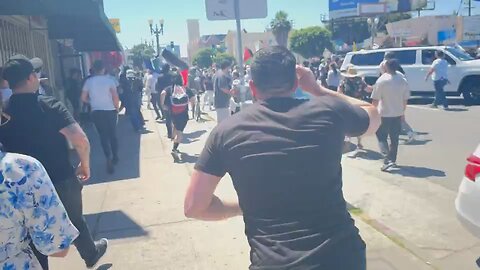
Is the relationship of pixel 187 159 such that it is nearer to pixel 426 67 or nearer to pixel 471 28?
pixel 426 67

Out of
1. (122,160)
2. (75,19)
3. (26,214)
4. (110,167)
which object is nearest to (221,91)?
(122,160)

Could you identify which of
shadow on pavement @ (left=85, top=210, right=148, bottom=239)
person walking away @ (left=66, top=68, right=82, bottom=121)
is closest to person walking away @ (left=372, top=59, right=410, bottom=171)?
shadow on pavement @ (left=85, top=210, right=148, bottom=239)

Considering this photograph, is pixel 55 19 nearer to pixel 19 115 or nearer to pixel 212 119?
pixel 212 119

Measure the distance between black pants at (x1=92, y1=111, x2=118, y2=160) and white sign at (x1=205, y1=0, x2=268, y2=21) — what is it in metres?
2.74

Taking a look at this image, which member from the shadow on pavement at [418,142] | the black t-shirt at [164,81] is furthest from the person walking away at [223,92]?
the shadow on pavement at [418,142]

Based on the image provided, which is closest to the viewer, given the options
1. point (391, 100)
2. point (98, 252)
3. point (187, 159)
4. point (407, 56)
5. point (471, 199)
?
point (471, 199)

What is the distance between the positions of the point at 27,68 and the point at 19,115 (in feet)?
1.16

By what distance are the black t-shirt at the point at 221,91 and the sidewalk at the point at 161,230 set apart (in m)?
1.72

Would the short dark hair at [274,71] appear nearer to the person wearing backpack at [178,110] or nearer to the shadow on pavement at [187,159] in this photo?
the shadow on pavement at [187,159]

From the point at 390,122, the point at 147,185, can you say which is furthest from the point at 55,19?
the point at 390,122

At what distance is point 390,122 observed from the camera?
7012 millimetres

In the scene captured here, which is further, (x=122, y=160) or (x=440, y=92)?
(x=440, y=92)

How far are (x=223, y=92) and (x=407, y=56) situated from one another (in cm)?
992

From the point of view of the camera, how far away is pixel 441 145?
8.66 metres
